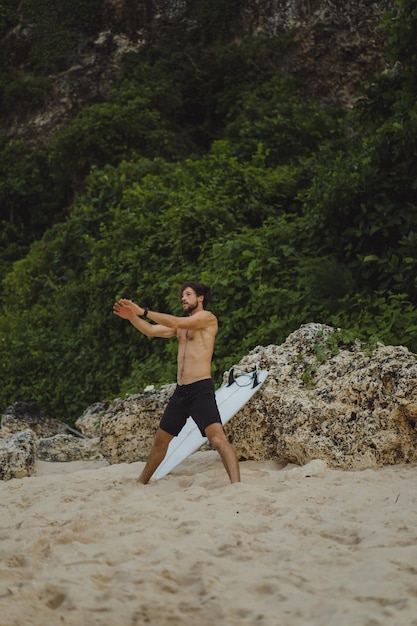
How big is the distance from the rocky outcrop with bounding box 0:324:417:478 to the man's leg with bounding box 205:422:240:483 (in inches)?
24.8

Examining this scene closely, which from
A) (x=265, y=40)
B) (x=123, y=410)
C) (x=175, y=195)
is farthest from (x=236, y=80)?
(x=123, y=410)

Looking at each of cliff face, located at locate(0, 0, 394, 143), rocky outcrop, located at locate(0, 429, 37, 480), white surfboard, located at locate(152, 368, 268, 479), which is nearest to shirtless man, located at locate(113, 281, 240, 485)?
white surfboard, located at locate(152, 368, 268, 479)

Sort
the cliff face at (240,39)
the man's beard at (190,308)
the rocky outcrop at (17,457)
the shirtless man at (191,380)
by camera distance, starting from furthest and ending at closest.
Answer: the cliff face at (240,39) → the rocky outcrop at (17,457) → the man's beard at (190,308) → the shirtless man at (191,380)

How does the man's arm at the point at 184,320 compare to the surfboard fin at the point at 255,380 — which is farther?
the surfboard fin at the point at 255,380

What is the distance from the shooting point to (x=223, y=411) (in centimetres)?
600

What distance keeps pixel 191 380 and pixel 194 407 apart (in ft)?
0.63

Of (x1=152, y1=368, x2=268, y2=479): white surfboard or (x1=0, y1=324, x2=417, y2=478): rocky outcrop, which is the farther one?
(x1=152, y1=368, x2=268, y2=479): white surfboard

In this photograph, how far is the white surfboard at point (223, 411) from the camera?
18.8ft

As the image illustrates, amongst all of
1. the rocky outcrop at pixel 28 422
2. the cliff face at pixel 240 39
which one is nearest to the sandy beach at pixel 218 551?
the rocky outcrop at pixel 28 422

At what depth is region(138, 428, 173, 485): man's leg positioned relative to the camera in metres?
5.48

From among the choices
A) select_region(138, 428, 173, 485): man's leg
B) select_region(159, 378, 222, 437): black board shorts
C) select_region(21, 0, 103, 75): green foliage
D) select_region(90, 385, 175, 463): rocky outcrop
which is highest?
→ select_region(21, 0, 103, 75): green foliage

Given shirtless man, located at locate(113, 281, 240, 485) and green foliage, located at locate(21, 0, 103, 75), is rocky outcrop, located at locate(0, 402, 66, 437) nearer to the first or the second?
shirtless man, located at locate(113, 281, 240, 485)

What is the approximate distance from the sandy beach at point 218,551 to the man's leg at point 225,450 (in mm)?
90

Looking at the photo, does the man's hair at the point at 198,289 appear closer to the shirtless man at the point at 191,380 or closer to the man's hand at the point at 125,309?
the shirtless man at the point at 191,380
